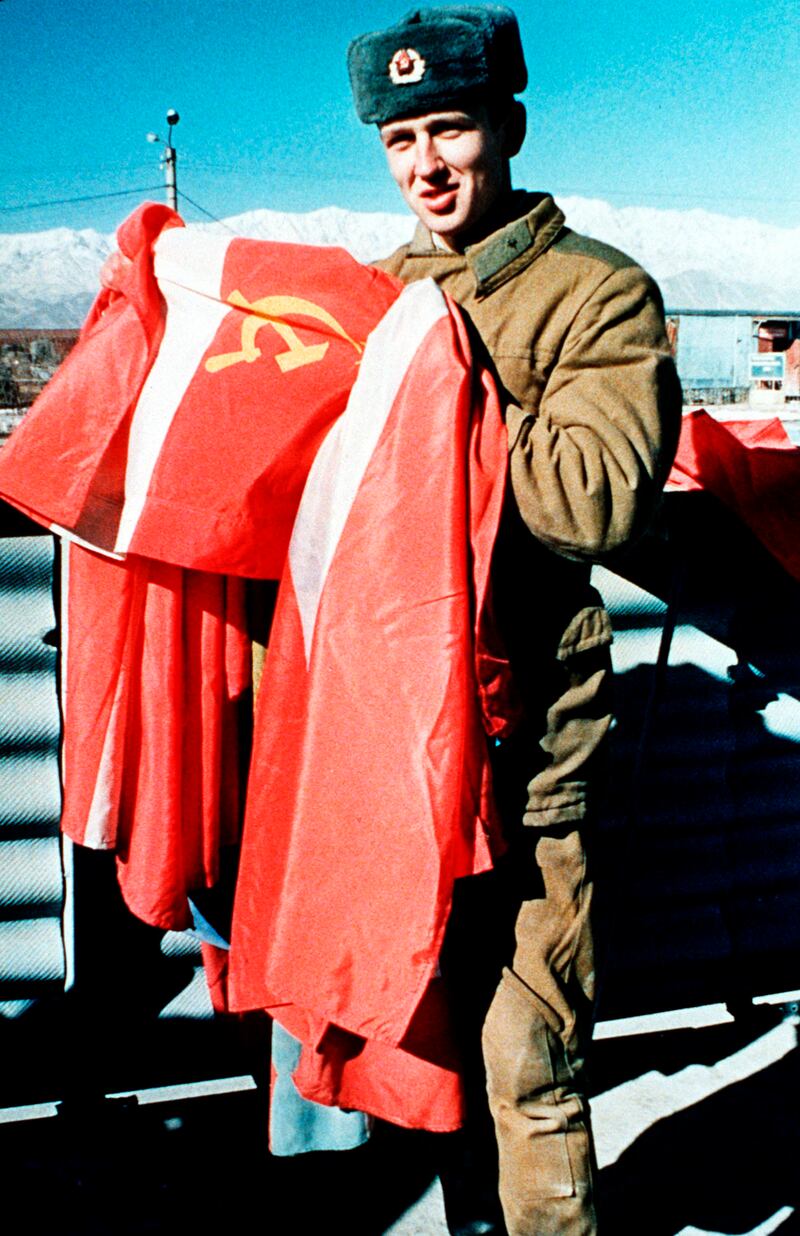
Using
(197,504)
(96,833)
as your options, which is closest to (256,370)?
(197,504)

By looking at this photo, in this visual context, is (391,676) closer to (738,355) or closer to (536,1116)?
(536,1116)

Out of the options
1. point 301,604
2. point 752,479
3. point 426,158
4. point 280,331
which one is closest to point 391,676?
point 301,604

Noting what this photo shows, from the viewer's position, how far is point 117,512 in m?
1.67

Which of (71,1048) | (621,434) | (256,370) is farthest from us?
(71,1048)

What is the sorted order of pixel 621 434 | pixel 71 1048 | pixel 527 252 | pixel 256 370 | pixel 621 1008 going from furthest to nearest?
1. pixel 621 1008
2. pixel 71 1048
3. pixel 527 252
4. pixel 256 370
5. pixel 621 434

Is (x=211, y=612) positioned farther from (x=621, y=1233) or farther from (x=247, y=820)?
(x=621, y=1233)

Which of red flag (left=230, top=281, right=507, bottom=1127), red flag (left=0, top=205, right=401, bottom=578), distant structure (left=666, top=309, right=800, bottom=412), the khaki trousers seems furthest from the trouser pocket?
distant structure (left=666, top=309, right=800, bottom=412)

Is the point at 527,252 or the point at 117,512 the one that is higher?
the point at 527,252

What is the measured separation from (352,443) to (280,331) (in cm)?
21

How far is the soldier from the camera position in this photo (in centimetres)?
167

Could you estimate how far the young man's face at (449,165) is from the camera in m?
1.73

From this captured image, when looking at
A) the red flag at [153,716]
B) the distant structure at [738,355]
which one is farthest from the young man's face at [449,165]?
the distant structure at [738,355]

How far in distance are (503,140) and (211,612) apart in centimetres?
88

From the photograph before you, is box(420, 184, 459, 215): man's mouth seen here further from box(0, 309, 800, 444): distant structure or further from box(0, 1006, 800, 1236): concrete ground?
box(0, 309, 800, 444): distant structure
